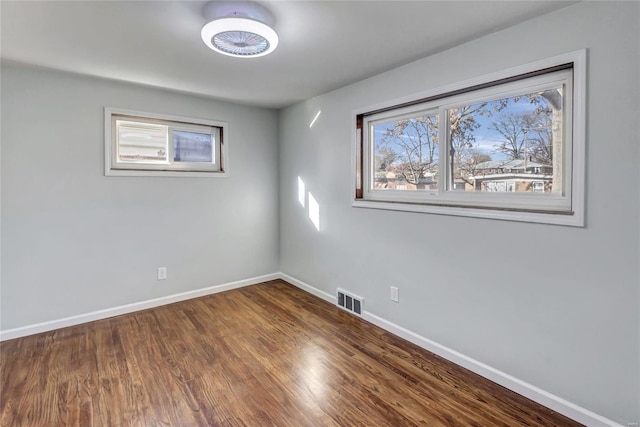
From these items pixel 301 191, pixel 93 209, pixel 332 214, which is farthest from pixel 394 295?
pixel 93 209

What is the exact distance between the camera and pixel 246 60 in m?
2.54

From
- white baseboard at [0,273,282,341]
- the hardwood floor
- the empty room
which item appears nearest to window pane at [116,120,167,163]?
the empty room

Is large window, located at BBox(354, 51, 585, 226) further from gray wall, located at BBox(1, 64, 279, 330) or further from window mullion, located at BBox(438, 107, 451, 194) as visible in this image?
gray wall, located at BBox(1, 64, 279, 330)

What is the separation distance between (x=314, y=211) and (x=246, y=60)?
1794 millimetres

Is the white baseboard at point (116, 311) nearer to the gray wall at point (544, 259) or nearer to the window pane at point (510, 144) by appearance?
the gray wall at point (544, 259)

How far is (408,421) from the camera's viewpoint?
1800mm

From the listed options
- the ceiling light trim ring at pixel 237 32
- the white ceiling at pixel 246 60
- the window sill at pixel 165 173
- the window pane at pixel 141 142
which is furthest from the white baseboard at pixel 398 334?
the ceiling light trim ring at pixel 237 32

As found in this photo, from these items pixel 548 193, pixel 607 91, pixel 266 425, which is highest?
pixel 607 91

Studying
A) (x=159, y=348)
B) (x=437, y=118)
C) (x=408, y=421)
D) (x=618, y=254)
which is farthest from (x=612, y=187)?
(x=159, y=348)

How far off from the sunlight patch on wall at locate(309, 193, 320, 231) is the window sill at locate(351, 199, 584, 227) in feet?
2.74

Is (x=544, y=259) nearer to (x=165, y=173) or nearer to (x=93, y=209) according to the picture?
(x=165, y=173)

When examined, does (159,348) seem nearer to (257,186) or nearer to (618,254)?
(257,186)

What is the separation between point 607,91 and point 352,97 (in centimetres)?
199

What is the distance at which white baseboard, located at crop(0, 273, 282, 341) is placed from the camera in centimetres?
279
